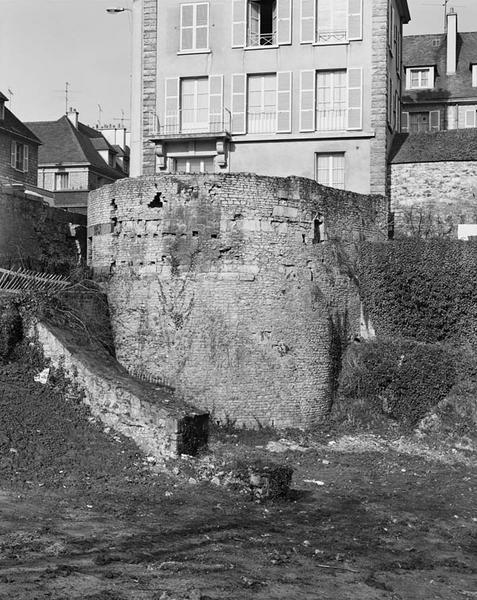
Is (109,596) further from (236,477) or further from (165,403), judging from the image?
(165,403)

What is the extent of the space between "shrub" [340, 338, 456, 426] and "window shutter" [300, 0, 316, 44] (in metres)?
9.95

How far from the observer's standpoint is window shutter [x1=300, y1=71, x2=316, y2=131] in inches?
931

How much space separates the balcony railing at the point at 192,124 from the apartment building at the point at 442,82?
1425cm

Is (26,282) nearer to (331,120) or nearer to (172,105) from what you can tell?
(172,105)

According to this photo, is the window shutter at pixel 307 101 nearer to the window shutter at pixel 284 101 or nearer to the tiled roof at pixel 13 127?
the window shutter at pixel 284 101

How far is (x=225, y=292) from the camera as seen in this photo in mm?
18000

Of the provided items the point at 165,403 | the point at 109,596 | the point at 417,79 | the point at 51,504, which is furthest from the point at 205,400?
the point at 417,79

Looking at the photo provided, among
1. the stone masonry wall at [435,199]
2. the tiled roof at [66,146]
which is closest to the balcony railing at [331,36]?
the stone masonry wall at [435,199]

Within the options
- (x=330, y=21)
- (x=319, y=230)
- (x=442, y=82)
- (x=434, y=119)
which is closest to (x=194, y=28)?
(x=330, y=21)

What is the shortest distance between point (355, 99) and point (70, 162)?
19.1 m

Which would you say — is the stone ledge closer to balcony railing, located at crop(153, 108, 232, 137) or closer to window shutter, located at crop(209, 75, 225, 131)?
balcony railing, located at crop(153, 108, 232, 137)

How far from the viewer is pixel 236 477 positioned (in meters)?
13.7

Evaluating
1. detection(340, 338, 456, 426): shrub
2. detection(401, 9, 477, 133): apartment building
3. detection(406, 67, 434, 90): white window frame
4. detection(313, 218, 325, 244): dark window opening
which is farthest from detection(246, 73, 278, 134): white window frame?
detection(406, 67, 434, 90): white window frame

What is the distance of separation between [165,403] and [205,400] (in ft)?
8.86
